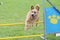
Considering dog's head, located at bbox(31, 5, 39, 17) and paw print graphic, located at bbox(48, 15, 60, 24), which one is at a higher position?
dog's head, located at bbox(31, 5, 39, 17)

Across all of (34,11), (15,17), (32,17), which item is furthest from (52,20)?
(15,17)

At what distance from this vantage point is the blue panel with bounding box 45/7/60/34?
510cm

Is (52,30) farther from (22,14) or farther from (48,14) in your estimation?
(22,14)

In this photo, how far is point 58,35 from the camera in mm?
5910

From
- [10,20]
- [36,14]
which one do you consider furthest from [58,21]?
[10,20]

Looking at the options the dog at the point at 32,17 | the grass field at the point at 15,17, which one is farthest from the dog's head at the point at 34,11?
the grass field at the point at 15,17

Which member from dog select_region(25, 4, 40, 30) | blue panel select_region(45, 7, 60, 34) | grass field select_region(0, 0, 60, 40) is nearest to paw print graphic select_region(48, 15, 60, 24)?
blue panel select_region(45, 7, 60, 34)

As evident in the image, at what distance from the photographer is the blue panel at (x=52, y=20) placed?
16.7 feet

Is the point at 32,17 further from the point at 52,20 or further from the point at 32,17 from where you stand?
the point at 52,20

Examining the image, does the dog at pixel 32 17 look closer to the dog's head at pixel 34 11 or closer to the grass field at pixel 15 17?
the dog's head at pixel 34 11

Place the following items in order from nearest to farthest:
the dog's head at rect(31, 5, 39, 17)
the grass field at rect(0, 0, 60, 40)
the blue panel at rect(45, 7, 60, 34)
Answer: the blue panel at rect(45, 7, 60, 34), the dog's head at rect(31, 5, 39, 17), the grass field at rect(0, 0, 60, 40)

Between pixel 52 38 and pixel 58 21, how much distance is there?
2.77 ft

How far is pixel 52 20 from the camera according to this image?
5.13m

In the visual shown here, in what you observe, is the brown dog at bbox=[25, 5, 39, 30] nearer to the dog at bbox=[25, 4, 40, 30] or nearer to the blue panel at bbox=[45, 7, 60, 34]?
the dog at bbox=[25, 4, 40, 30]
